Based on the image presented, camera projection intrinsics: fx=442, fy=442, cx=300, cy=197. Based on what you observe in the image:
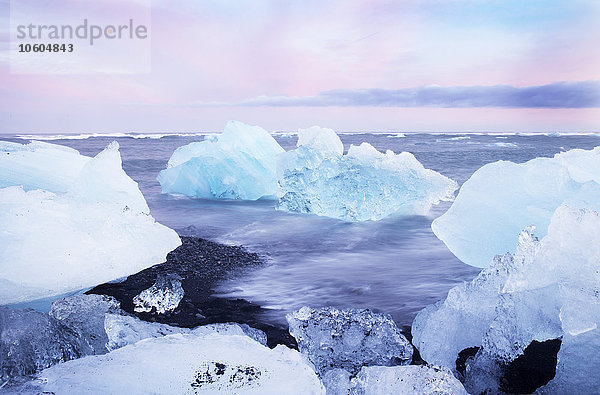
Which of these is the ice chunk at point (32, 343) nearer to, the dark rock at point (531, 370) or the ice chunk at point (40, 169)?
the dark rock at point (531, 370)

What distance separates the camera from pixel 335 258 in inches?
203

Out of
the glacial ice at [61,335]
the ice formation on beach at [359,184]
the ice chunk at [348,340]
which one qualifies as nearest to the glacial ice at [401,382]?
the ice chunk at [348,340]

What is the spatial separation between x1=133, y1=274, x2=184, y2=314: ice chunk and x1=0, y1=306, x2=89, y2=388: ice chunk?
0.80 m

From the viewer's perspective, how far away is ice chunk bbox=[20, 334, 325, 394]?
63.3 inches

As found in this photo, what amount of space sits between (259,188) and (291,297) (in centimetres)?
588

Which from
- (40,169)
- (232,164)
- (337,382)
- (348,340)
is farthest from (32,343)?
(232,164)

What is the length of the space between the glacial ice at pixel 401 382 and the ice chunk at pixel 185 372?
0.80ft

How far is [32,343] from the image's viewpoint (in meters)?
2.21

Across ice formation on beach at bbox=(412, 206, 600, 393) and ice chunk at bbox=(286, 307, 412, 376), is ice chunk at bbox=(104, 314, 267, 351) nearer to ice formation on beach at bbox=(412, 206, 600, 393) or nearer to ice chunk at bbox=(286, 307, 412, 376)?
ice chunk at bbox=(286, 307, 412, 376)

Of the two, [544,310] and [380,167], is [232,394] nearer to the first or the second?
[544,310]

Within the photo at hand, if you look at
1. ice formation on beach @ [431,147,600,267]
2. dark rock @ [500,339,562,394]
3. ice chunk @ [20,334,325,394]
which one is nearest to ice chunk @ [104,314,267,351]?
ice chunk @ [20,334,325,394]

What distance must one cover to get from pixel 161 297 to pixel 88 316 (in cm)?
68

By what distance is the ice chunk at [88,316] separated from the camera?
7.98 ft

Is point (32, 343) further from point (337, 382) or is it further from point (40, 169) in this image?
point (40, 169)
